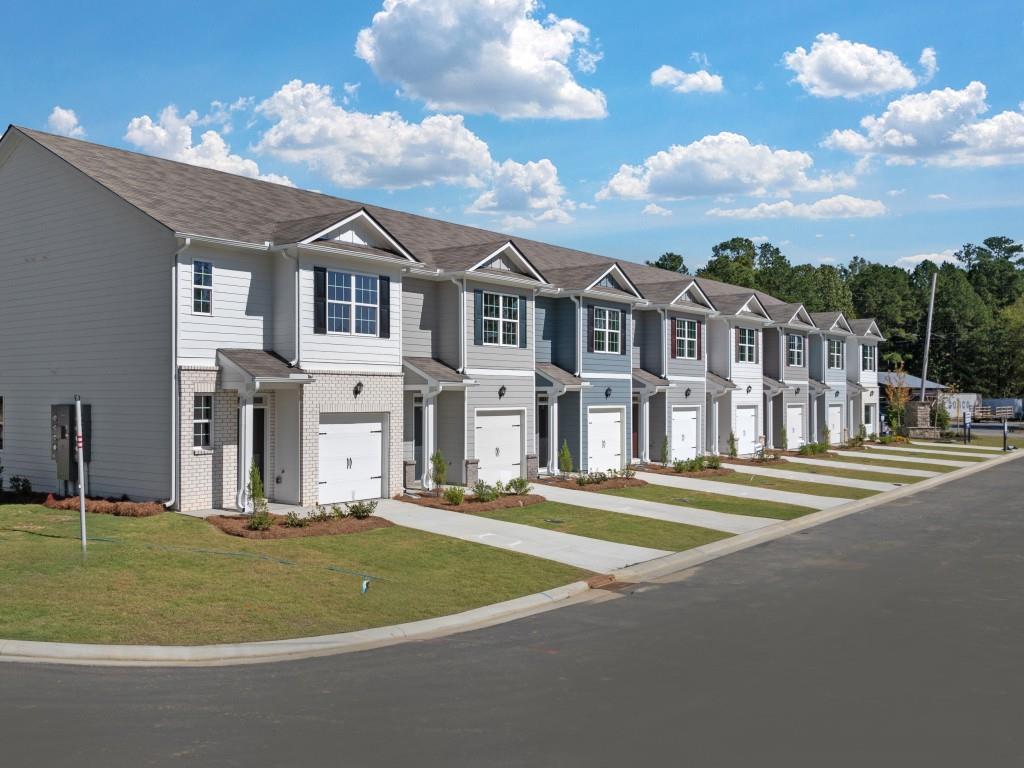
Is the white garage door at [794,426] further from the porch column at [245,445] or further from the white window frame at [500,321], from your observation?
the porch column at [245,445]

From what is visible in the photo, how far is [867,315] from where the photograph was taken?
343 feet

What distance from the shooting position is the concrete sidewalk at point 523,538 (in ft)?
54.0

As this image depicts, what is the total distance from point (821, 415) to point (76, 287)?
134 ft

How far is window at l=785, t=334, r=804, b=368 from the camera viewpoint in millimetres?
46172

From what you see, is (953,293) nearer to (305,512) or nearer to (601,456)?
(601,456)

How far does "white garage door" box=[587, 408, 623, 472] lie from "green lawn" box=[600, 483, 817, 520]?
12.2ft

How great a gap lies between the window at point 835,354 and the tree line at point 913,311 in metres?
35.8

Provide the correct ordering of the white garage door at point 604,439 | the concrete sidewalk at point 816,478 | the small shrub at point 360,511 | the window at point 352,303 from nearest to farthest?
the small shrub at point 360,511, the window at point 352,303, the concrete sidewalk at point 816,478, the white garage door at point 604,439

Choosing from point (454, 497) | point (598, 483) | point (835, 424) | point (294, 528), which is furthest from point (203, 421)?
point (835, 424)

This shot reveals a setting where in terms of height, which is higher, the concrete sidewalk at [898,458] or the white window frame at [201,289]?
the white window frame at [201,289]

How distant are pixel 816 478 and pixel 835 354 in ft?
71.6

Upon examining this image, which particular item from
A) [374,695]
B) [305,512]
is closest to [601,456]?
[305,512]

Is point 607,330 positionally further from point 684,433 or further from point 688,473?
point 684,433

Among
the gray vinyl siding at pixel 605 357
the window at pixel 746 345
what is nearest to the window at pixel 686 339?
the window at pixel 746 345
